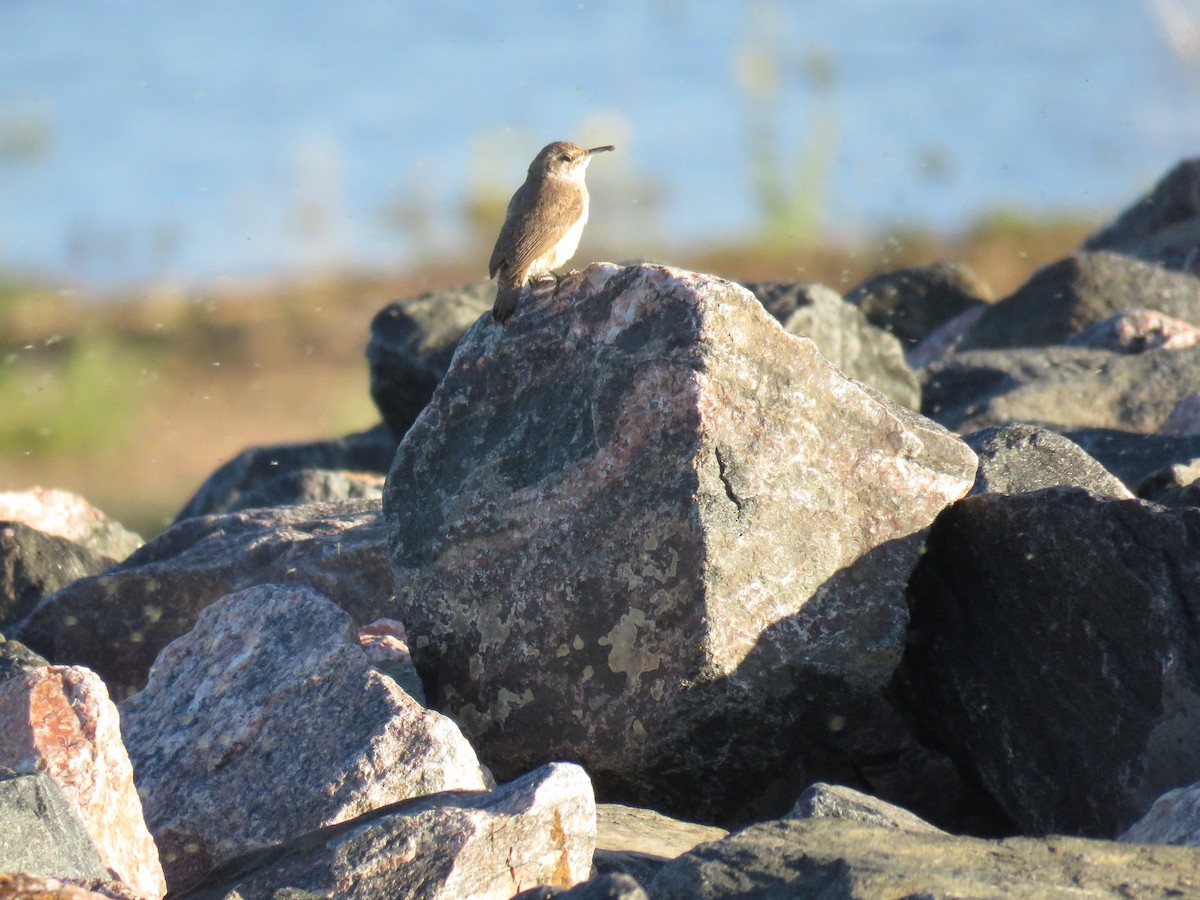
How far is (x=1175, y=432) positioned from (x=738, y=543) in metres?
3.14

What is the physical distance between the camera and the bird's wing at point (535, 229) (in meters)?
5.02

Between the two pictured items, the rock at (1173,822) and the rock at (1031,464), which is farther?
the rock at (1031,464)

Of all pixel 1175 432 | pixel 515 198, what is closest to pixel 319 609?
pixel 515 198

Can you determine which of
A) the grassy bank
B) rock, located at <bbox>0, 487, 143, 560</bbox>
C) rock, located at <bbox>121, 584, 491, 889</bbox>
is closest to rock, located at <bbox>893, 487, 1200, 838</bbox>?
rock, located at <bbox>121, 584, 491, 889</bbox>

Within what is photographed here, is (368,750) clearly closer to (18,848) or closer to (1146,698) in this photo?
(18,848)

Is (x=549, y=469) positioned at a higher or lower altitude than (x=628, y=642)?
higher

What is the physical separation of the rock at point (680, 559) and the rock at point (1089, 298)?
474 centimetres

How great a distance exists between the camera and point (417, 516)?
4367 millimetres

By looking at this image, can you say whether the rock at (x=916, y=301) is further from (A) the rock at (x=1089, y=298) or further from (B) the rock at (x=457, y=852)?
(B) the rock at (x=457, y=852)

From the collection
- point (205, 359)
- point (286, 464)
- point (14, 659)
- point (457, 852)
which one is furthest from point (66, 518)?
point (205, 359)

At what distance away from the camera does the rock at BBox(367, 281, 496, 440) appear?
7.53m

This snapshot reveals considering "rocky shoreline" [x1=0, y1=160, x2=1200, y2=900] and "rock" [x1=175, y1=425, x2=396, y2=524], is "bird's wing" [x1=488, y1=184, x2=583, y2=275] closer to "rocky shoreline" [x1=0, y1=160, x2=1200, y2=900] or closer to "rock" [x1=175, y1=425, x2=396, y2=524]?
"rocky shoreline" [x1=0, y1=160, x2=1200, y2=900]

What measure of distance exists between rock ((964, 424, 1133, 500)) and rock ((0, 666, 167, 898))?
7.84 ft

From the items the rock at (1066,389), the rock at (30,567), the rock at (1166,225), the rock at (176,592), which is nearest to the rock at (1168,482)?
the rock at (1066,389)
